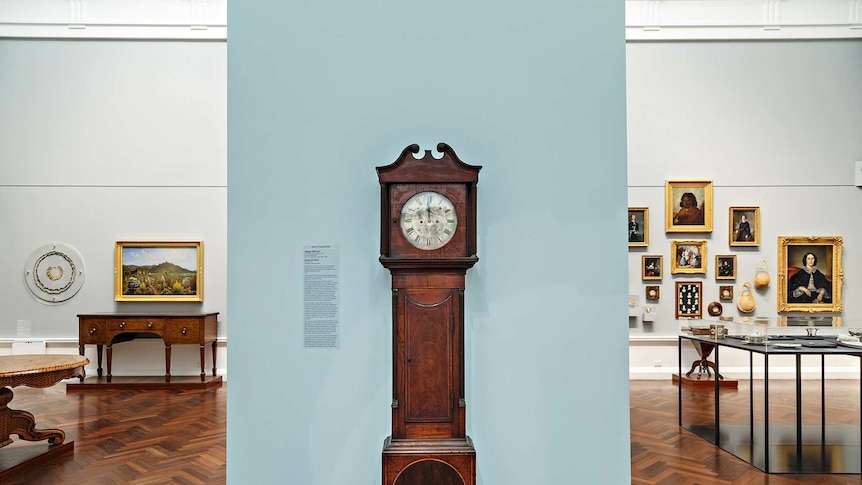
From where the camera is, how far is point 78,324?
7.84 m

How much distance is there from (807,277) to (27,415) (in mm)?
10089

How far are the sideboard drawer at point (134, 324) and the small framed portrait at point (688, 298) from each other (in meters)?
7.58

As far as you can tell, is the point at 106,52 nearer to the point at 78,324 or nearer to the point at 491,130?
the point at 78,324

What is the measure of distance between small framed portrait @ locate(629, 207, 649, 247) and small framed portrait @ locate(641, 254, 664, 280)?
23 centimetres

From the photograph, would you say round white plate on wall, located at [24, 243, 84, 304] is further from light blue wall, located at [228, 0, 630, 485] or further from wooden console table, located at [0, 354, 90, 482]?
light blue wall, located at [228, 0, 630, 485]

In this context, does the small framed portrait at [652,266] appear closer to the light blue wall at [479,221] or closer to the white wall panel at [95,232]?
the light blue wall at [479,221]

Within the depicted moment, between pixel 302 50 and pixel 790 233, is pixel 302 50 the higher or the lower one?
the higher one

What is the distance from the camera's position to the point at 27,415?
4.76m

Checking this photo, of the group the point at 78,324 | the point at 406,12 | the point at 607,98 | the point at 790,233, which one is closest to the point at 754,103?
the point at 790,233

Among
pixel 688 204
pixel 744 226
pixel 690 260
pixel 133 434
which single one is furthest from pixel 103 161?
pixel 744 226

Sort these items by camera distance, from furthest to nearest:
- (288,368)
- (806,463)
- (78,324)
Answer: (78,324) → (806,463) → (288,368)

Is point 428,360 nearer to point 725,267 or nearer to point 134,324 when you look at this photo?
point 134,324

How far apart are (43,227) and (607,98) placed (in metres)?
8.50

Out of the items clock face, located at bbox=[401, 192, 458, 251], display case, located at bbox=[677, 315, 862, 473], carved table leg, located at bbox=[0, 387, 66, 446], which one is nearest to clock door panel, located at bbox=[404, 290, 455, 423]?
clock face, located at bbox=[401, 192, 458, 251]
